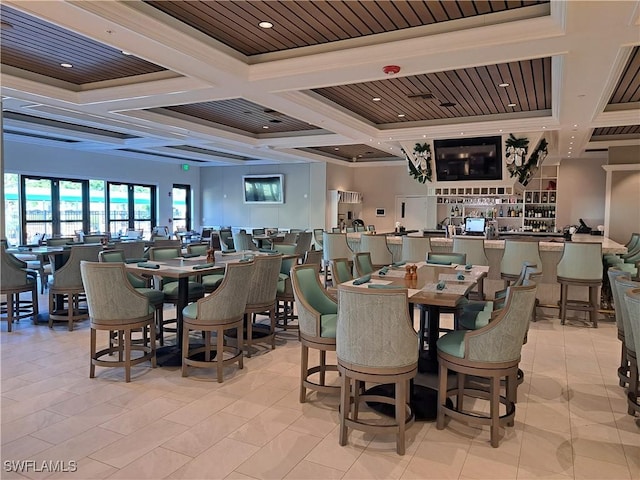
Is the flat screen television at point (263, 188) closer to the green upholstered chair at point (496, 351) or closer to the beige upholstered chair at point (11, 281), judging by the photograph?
the beige upholstered chair at point (11, 281)

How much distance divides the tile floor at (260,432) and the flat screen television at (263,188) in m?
10.4

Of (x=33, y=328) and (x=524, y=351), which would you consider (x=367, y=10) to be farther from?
(x=33, y=328)

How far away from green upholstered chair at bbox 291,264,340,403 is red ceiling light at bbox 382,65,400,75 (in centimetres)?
221

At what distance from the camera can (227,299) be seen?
408 cm

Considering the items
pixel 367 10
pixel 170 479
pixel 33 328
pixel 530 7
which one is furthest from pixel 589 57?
pixel 33 328

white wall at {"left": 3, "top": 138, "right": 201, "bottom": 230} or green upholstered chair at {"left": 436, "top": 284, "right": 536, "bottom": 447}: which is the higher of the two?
white wall at {"left": 3, "top": 138, "right": 201, "bottom": 230}

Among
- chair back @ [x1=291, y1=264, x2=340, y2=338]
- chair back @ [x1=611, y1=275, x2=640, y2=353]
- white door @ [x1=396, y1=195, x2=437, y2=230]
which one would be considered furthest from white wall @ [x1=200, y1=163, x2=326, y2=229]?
chair back @ [x1=611, y1=275, x2=640, y2=353]

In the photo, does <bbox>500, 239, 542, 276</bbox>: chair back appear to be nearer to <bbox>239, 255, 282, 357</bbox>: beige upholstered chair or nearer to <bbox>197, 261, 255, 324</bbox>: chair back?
<bbox>239, 255, 282, 357</bbox>: beige upholstered chair

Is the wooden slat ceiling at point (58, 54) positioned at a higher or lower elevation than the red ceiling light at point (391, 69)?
higher

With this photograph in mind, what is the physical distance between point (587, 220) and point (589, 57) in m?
9.52

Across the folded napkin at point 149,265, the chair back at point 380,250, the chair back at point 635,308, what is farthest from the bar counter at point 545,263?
the folded napkin at point 149,265

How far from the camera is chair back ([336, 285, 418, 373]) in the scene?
9.08ft

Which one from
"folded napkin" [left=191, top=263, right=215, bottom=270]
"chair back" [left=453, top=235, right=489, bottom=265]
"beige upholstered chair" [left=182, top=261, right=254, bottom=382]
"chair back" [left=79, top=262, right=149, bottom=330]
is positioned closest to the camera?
"chair back" [left=79, top=262, right=149, bottom=330]

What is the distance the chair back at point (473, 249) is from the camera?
677 cm
